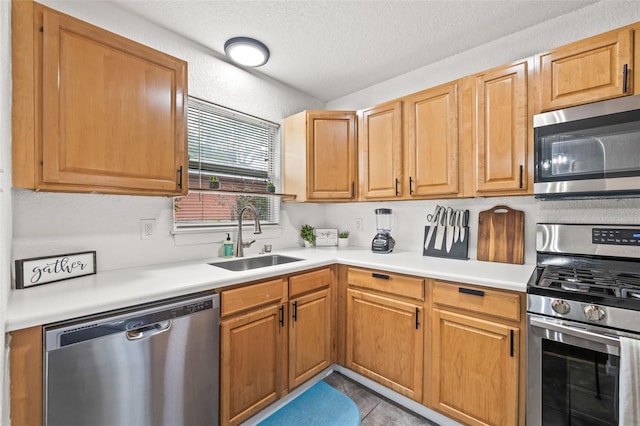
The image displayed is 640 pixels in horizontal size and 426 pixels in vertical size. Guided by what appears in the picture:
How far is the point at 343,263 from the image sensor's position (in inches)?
85.1

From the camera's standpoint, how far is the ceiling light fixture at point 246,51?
6.58ft

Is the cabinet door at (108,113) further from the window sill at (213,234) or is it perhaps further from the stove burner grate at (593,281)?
the stove burner grate at (593,281)

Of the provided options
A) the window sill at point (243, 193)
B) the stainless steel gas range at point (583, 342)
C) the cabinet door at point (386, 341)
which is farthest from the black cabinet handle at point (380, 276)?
the window sill at point (243, 193)

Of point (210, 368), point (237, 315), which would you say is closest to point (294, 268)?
point (237, 315)

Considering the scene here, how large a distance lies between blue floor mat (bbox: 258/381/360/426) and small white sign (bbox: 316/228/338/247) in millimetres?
1246

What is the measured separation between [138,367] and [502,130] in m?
2.32

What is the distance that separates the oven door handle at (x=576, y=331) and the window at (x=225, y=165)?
198cm

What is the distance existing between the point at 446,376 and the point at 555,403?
1.69 feet

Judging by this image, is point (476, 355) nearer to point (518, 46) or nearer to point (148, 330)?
point (148, 330)

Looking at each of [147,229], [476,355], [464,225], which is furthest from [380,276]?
[147,229]

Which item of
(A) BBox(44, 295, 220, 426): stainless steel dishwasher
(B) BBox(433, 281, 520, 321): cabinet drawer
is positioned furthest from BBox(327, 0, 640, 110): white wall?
(A) BBox(44, 295, 220, 426): stainless steel dishwasher

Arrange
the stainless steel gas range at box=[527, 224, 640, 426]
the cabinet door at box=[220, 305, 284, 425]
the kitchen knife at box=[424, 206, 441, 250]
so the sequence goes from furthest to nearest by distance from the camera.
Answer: the kitchen knife at box=[424, 206, 441, 250] < the cabinet door at box=[220, 305, 284, 425] < the stainless steel gas range at box=[527, 224, 640, 426]

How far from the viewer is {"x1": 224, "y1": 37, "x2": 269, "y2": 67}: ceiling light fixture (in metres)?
2.01

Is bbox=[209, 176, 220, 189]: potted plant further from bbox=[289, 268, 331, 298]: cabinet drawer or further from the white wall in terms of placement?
the white wall
